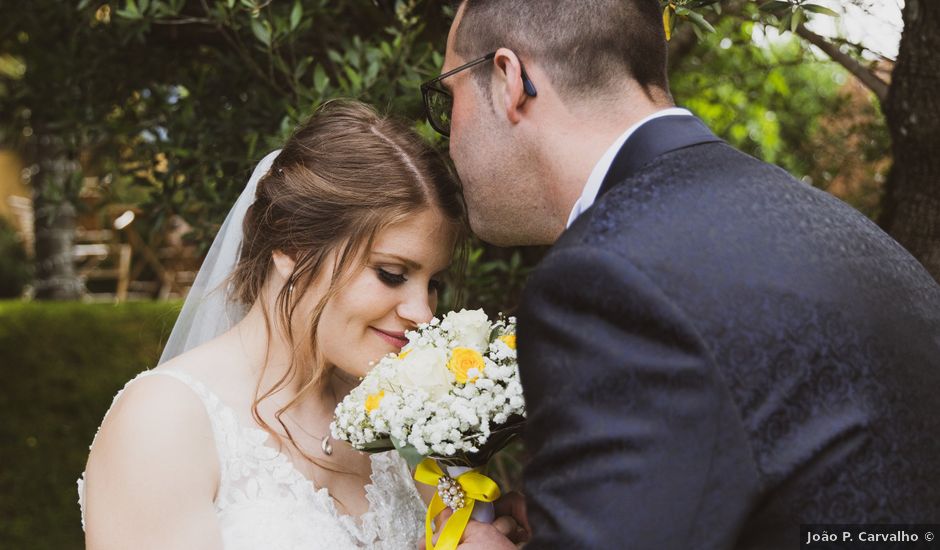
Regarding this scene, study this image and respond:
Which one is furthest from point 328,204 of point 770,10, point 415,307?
point 770,10

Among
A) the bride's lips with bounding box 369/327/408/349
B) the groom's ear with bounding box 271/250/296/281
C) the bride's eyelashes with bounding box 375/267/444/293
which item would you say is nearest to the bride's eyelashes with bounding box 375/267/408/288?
the bride's eyelashes with bounding box 375/267/444/293

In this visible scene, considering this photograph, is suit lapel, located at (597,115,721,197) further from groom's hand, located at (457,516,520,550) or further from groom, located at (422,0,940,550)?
groom's hand, located at (457,516,520,550)

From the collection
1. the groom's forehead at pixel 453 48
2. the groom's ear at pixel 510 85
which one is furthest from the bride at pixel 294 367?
the groom's ear at pixel 510 85

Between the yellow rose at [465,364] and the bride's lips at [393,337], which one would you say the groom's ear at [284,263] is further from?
the yellow rose at [465,364]

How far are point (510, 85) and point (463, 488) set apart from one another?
1019 mm

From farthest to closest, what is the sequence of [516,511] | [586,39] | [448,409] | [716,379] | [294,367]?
[294,367] < [516,511] < [448,409] < [586,39] < [716,379]

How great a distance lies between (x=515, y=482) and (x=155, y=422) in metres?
2.30

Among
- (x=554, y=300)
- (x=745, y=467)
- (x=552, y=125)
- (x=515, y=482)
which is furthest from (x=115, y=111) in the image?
(x=745, y=467)

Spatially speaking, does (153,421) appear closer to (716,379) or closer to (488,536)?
(488,536)

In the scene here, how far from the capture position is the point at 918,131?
3.22 metres

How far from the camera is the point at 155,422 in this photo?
2.41 m

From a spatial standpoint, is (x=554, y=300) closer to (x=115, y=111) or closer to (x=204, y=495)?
(x=204, y=495)

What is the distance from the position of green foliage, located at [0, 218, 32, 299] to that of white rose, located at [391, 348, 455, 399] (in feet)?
46.9

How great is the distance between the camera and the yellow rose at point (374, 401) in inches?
89.7
